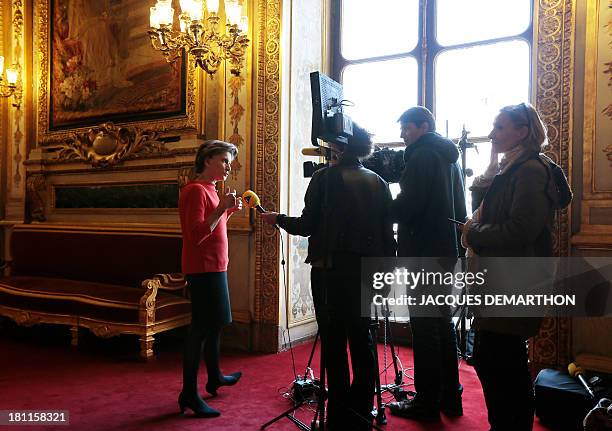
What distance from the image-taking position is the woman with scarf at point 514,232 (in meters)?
1.87

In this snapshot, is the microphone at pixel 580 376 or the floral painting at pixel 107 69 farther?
the floral painting at pixel 107 69

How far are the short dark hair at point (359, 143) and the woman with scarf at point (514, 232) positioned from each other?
0.58m

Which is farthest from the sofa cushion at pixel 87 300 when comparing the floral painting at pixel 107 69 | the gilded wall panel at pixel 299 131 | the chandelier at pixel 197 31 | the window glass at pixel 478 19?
the window glass at pixel 478 19

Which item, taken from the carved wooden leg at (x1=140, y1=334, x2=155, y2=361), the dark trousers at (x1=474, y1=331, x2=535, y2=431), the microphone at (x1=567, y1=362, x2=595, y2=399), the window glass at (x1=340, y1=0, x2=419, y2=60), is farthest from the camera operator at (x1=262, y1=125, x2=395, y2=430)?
the window glass at (x1=340, y1=0, x2=419, y2=60)

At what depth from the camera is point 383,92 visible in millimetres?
4602

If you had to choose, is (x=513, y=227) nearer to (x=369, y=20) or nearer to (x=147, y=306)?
(x=147, y=306)

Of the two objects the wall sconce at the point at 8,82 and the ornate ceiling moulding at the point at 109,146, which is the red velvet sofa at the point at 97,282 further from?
the wall sconce at the point at 8,82

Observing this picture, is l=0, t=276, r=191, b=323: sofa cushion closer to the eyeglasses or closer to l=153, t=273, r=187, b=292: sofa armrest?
l=153, t=273, r=187, b=292: sofa armrest

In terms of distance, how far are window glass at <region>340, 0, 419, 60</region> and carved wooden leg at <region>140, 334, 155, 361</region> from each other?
3.10 m

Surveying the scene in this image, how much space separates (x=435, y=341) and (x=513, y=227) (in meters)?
1.00

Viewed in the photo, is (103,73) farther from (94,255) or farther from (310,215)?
(310,215)

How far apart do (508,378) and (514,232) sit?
574mm

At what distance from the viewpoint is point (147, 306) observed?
394cm

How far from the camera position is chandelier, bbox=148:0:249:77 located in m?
3.77
